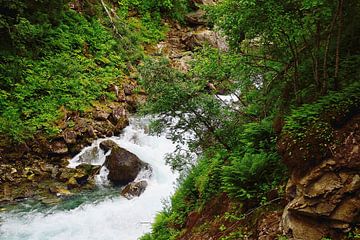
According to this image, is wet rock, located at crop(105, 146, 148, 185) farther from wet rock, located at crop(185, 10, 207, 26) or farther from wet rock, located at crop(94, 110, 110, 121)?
wet rock, located at crop(185, 10, 207, 26)

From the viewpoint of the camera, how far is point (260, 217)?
5.82 meters

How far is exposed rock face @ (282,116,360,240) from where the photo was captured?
4.57m

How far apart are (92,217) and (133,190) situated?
178 cm

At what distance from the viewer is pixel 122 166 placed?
43.8ft

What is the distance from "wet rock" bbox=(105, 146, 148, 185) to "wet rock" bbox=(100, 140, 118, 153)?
726mm

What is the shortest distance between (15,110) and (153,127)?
8.19 metres

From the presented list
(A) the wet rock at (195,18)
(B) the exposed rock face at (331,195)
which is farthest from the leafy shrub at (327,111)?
(A) the wet rock at (195,18)

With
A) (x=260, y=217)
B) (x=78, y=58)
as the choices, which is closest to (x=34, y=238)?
(x=260, y=217)

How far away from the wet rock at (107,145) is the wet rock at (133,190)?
7.14 feet

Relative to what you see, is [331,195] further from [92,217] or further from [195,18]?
[195,18]

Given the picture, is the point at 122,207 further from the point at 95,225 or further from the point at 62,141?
the point at 62,141

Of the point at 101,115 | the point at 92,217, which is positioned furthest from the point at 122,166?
the point at 101,115

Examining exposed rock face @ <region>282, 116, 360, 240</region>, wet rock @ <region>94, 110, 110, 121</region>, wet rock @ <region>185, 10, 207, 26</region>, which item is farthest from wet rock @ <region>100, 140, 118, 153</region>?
wet rock @ <region>185, 10, 207, 26</region>

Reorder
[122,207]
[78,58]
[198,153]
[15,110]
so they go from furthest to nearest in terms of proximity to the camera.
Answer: [78,58] → [15,110] → [122,207] → [198,153]
